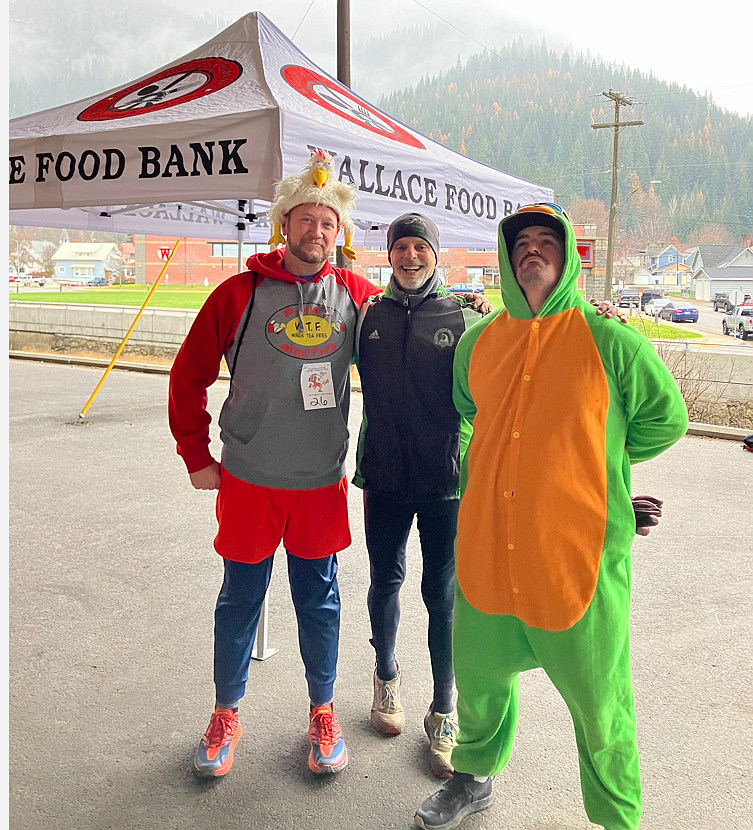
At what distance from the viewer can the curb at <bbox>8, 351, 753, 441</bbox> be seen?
26.9 ft

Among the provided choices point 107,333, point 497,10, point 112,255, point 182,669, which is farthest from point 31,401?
point 497,10

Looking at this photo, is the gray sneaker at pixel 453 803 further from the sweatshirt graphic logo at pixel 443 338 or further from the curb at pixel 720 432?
the curb at pixel 720 432

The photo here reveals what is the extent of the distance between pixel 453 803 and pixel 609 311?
4.81 ft

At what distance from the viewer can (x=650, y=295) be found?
24.6 metres

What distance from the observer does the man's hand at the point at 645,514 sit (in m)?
1.95

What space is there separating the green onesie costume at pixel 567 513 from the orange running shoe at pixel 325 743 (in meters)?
0.68

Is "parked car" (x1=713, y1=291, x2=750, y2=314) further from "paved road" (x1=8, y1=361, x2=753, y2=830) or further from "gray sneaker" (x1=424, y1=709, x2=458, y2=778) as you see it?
"gray sneaker" (x1=424, y1=709, x2=458, y2=778)

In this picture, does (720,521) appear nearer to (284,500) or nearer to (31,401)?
(284,500)

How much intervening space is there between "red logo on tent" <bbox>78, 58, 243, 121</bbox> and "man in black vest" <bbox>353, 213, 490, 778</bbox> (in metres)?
1.33

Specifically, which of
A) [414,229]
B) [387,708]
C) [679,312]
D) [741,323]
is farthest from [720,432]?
[679,312]

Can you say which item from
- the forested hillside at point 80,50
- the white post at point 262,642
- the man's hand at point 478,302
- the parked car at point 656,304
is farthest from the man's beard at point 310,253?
the forested hillside at point 80,50

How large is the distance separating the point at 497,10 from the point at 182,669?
216m

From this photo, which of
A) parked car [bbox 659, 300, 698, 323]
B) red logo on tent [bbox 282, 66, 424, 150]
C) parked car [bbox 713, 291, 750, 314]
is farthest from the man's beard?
parked car [bbox 713, 291, 750, 314]

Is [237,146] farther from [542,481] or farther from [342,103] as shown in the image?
[542,481]
